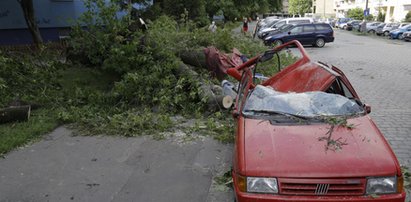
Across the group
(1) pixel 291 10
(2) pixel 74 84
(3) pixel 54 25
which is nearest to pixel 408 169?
(2) pixel 74 84

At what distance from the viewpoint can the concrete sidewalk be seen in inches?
177

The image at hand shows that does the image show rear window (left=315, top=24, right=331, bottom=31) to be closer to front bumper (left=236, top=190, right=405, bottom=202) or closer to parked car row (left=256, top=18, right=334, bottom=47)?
parked car row (left=256, top=18, right=334, bottom=47)

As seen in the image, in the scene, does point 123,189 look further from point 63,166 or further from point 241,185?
point 241,185

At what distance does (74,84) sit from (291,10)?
11905cm

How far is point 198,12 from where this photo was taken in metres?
23.8

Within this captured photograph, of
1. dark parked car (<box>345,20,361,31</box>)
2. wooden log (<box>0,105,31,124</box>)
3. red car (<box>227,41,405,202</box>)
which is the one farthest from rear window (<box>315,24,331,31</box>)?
dark parked car (<box>345,20,361,31</box>)

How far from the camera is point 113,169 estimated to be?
5.23m

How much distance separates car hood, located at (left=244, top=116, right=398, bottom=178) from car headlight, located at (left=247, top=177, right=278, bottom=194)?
0.15 feet

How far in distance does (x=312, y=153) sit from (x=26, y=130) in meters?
5.17

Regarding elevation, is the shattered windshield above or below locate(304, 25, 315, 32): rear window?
above

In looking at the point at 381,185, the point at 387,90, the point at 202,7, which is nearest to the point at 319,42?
the point at 202,7

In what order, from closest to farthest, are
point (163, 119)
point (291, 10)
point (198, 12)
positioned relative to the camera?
point (163, 119)
point (198, 12)
point (291, 10)

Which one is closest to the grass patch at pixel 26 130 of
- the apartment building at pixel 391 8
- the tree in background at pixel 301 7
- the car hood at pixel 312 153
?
the car hood at pixel 312 153

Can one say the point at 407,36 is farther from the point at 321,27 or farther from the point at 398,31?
the point at 321,27
